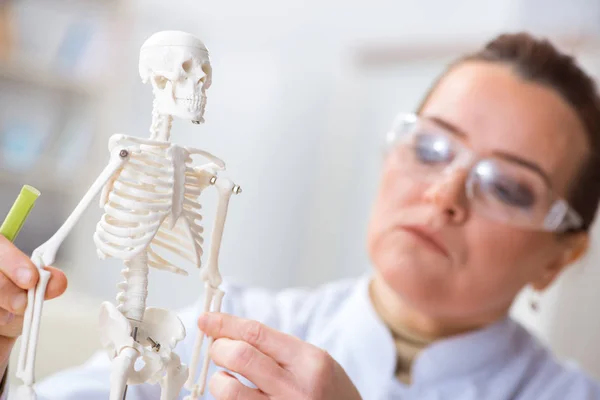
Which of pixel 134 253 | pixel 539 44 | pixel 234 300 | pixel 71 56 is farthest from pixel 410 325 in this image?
pixel 71 56

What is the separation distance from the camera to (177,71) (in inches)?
20.7

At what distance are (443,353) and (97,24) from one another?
6.20ft

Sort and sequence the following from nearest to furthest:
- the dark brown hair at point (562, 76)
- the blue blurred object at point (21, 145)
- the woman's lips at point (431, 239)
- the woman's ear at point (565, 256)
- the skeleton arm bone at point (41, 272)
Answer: the skeleton arm bone at point (41, 272), the woman's lips at point (431, 239), the dark brown hair at point (562, 76), the woman's ear at point (565, 256), the blue blurred object at point (21, 145)

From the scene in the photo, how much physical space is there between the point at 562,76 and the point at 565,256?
0.31m

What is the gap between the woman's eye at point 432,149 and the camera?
102 cm

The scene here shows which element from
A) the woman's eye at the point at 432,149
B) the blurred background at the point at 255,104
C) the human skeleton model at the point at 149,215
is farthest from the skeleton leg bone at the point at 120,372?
the blurred background at the point at 255,104

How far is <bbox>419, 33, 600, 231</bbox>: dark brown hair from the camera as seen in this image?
3.50 ft

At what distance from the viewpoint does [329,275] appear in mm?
2793

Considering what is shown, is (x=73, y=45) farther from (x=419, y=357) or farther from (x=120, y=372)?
(x=120, y=372)

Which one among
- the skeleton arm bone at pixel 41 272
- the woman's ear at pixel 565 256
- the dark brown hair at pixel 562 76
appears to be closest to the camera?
the skeleton arm bone at pixel 41 272

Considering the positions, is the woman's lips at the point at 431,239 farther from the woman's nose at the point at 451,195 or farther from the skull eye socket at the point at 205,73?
the skull eye socket at the point at 205,73

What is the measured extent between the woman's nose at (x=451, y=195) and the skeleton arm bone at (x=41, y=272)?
0.54 m

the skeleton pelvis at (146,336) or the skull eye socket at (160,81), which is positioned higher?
the skull eye socket at (160,81)

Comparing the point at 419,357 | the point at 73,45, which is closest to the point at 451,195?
the point at 419,357
